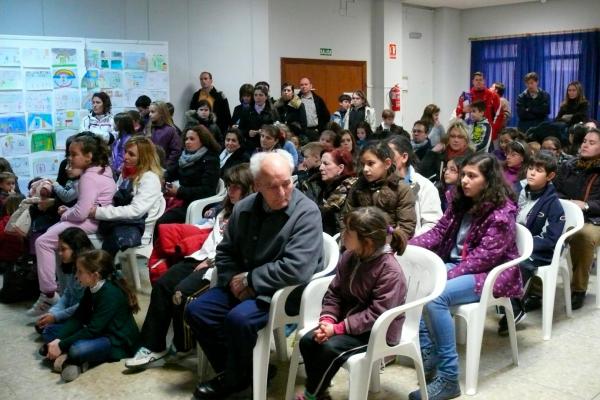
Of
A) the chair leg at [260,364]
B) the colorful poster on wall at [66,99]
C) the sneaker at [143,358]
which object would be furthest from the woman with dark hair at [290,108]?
the chair leg at [260,364]

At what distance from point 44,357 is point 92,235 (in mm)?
865

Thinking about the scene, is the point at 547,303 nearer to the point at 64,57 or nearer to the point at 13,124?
the point at 13,124

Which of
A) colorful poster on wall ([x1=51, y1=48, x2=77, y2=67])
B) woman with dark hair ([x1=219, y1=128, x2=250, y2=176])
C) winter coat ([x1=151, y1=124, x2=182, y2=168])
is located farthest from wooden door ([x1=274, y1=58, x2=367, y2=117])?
woman with dark hair ([x1=219, y1=128, x2=250, y2=176])

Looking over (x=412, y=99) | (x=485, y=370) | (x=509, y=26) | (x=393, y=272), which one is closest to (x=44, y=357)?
(x=393, y=272)

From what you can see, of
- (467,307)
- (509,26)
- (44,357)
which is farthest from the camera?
(509,26)

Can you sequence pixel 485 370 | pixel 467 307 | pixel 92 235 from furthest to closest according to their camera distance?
pixel 92 235 < pixel 485 370 < pixel 467 307

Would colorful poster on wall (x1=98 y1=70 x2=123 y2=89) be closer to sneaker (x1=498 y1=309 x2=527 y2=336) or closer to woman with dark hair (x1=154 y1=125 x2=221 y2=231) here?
woman with dark hair (x1=154 y1=125 x2=221 y2=231)

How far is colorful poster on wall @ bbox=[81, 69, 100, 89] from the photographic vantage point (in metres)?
6.94

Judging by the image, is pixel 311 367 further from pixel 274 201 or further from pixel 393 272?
pixel 274 201

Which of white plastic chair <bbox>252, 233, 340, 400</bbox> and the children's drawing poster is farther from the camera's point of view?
the children's drawing poster

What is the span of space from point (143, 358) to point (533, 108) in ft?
23.9

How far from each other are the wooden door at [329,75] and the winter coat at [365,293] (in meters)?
7.38

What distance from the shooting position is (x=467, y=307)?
281 centimetres

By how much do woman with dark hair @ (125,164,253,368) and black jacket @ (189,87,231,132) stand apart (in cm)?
485
